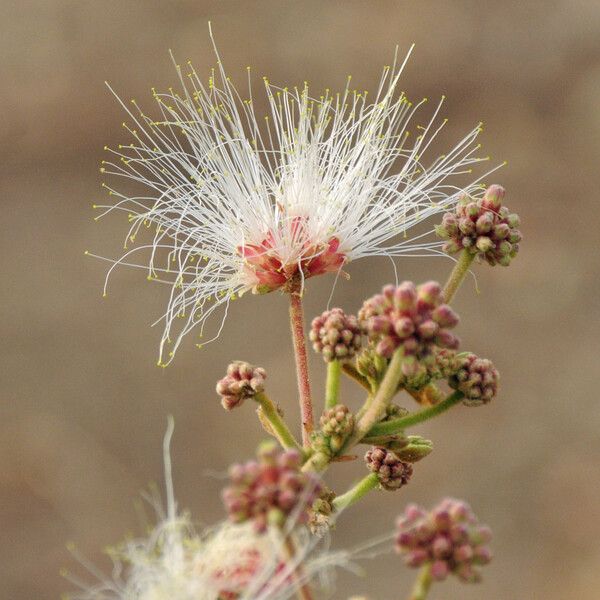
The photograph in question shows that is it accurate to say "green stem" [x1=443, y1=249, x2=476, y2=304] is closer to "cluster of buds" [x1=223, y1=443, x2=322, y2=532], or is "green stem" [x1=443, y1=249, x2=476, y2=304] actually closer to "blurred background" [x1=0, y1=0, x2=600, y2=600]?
"cluster of buds" [x1=223, y1=443, x2=322, y2=532]

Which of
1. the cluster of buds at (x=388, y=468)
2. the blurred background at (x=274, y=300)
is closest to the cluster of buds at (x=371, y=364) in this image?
the cluster of buds at (x=388, y=468)

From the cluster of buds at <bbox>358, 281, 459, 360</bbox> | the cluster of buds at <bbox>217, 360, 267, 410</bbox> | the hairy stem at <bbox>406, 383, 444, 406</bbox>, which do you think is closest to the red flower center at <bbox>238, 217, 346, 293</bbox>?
the cluster of buds at <bbox>217, 360, 267, 410</bbox>

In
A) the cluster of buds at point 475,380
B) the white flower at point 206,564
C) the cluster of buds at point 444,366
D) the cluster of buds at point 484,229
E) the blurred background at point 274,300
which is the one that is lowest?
the white flower at point 206,564

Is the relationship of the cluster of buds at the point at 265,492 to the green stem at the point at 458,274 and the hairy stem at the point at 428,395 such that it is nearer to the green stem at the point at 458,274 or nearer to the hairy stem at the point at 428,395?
the hairy stem at the point at 428,395

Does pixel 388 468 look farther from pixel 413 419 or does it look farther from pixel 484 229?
pixel 484 229

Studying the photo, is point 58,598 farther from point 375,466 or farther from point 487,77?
point 375,466

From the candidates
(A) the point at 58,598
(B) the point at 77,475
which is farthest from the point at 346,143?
(A) the point at 58,598
